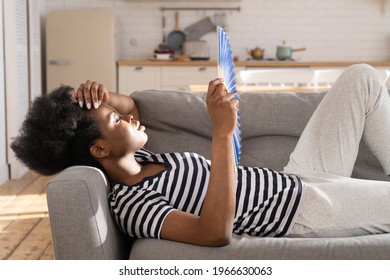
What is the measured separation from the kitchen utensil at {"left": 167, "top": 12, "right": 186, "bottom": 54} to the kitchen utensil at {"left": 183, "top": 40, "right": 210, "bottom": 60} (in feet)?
0.69

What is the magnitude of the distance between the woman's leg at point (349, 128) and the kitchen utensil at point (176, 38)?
15.2 ft

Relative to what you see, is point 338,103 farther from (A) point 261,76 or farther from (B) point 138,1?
(B) point 138,1

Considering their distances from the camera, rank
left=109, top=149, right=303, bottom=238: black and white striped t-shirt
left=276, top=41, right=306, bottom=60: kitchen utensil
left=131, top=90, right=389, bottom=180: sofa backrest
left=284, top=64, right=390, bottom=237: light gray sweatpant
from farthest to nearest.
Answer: left=276, top=41, right=306, bottom=60: kitchen utensil
left=131, top=90, right=389, bottom=180: sofa backrest
left=284, top=64, right=390, bottom=237: light gray sweatpant
left=109, top=149, right=303, bottom=238: black and white striped t-shirt

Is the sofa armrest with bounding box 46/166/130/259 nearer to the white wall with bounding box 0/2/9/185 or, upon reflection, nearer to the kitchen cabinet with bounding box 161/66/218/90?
the white wall with bounding box 0/2/9/185

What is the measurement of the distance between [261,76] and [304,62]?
212 centimetres

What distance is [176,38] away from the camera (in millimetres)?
6887

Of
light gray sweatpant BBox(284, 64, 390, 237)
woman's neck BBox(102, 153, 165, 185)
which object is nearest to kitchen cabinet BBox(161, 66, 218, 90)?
light gray sweatpant BBox(284, 64, 390, 237)

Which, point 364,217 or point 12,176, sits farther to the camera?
point 12,176

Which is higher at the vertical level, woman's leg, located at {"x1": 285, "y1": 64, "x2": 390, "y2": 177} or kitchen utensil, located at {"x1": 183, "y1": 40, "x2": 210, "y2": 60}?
kitchen utensil, located at {"x1": 183, "y1": 40, "x2": 210, "y2": 60}

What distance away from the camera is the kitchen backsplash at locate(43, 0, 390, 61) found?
22.5 feet

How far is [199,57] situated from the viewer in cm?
657
